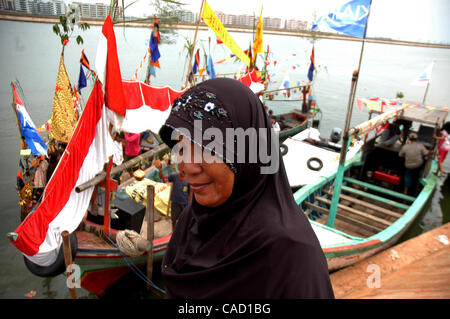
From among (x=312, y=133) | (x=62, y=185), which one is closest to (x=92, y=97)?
(x=62, y=185)

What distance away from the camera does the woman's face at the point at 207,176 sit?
1.00m

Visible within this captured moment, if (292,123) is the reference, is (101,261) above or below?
above

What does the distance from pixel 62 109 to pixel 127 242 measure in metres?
2.92

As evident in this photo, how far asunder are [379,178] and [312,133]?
6.02m

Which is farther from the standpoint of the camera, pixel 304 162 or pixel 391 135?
pixel 304 162

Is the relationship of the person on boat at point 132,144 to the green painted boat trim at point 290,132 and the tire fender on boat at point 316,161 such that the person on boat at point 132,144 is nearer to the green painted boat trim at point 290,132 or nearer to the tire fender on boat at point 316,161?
the tire fender on boat at point 316,161

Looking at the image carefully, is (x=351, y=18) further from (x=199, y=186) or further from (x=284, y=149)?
(x=284, y=149)

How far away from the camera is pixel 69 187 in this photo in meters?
3.88

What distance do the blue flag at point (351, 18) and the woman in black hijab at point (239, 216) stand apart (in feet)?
13.5

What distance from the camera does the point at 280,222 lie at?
98 centimetres

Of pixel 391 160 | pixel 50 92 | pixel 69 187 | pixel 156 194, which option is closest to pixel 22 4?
pixel 156 194

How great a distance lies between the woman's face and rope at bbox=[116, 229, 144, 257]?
13.5ft

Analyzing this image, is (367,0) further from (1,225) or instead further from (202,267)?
(1,225)

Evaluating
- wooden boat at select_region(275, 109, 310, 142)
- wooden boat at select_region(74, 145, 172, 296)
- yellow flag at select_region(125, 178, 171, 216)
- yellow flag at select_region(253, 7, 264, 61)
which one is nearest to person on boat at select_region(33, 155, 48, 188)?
wooden boat at select_region(74, 145, 172, 296)
